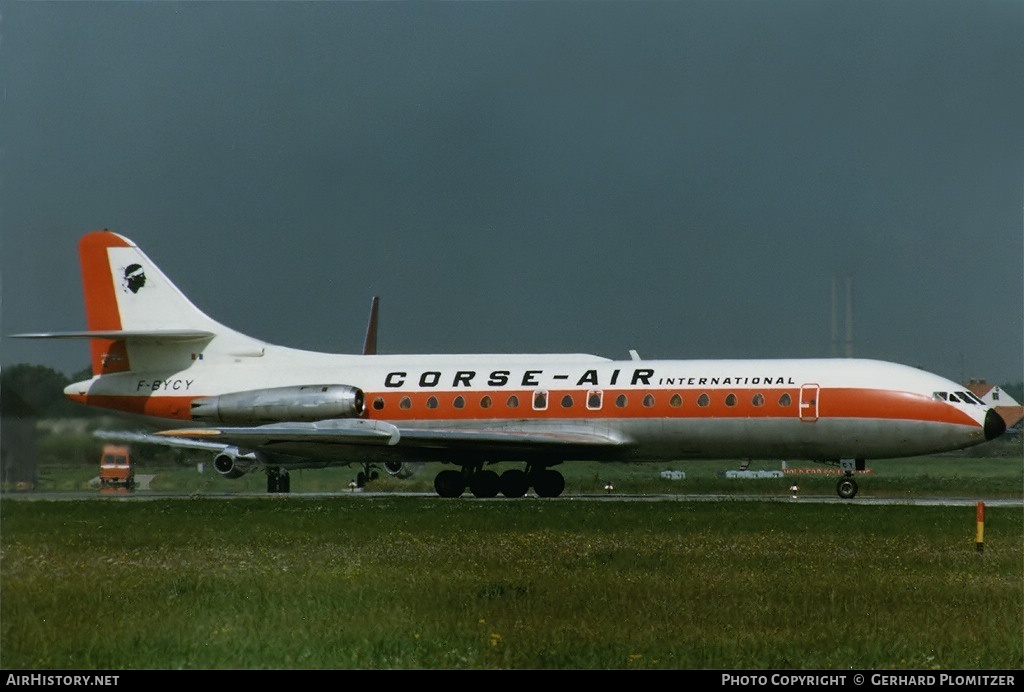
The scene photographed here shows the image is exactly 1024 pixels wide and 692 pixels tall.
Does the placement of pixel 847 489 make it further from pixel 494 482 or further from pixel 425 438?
pixel 425 438

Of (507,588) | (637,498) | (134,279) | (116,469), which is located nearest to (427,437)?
(637,498)

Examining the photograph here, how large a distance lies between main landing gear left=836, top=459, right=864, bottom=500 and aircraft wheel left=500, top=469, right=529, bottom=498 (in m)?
9.02

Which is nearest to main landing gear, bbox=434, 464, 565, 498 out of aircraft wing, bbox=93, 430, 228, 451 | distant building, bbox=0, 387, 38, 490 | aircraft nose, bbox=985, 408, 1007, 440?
aircraft wing, bbox=93, 430, 228, 451

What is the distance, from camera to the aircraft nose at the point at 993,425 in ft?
122

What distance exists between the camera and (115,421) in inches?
1278

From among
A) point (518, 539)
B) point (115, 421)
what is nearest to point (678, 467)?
point (115, 421)

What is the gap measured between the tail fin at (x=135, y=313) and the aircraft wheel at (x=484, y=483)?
871 centimetres

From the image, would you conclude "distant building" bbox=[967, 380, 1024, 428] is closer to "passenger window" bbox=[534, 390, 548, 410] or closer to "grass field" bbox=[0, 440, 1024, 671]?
"passenger window" bbox=[534, 390, 548, 410]

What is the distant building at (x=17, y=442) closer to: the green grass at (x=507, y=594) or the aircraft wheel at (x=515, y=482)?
the green grass at (x=507, y=594)

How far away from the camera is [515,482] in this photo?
136ft

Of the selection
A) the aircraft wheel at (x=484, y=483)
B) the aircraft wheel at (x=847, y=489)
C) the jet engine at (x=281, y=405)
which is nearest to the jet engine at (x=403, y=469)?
the jet engine at (x=281, y=405)

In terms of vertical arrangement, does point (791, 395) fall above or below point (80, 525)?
above
